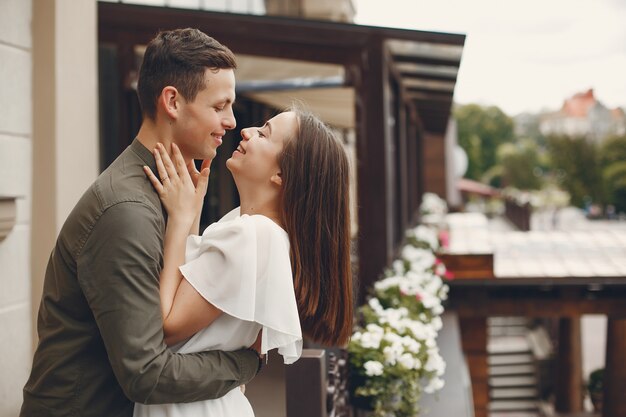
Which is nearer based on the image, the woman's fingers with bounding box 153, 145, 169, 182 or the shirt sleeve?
the shirt sleeve

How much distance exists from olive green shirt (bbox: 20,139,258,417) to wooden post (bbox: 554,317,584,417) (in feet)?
68.3

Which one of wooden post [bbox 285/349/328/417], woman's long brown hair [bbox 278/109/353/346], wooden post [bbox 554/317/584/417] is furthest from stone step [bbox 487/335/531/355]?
woman's long brown hair [bbox 278/109/353/346]

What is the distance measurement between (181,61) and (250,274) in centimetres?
58

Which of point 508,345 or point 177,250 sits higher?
point 177,250

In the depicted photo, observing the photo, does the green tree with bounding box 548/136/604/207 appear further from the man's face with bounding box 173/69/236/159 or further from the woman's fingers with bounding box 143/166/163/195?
the woman's fingers with bounding box 143/166/163/195

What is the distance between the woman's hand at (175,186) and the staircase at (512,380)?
26.0m

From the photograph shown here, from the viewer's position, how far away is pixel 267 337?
2111 millimetres

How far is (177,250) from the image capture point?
2.04 metres

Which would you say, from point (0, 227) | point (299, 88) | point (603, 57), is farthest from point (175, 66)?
point (603, 57)

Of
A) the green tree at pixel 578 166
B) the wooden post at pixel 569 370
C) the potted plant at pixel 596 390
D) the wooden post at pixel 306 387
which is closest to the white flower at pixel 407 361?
the wooden post at pixel 306 387

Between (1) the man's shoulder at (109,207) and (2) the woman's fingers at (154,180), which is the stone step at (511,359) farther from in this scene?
(1) the man's shoulder at (109,207)

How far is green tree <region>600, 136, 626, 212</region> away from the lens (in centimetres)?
6569

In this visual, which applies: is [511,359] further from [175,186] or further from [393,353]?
[175,186]

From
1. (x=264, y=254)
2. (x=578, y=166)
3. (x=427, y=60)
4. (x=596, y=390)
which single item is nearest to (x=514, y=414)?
(x=596, y=390)
